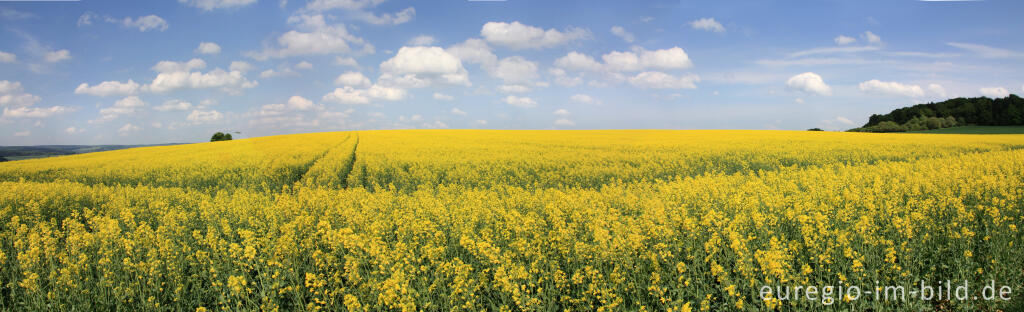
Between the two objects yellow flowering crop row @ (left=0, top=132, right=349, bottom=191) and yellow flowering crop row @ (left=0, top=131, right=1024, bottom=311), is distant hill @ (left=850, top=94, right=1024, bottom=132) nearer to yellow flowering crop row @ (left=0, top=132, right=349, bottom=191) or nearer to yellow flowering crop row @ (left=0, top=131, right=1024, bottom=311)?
yellow flowering crop row @ (left=0, top=131, right=1024, bottom=311)

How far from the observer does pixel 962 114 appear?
196 feet

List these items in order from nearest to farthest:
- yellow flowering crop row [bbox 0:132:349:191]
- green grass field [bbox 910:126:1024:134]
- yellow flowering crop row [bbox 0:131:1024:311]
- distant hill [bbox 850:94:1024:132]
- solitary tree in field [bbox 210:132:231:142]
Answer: yellow flowering crop row [bbox 0:131:1024:311], yellow flowering crop row [bbox 0:132:349:191], green grass field [bbox 910:126:1024:134], distant hill [bbox 850:94:1024:132], solitary tree in field [bbox 210:132:231:142]

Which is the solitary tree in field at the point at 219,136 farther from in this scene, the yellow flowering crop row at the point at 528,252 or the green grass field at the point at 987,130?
the green grass field at the point at 987,130

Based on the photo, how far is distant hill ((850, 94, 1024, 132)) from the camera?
53594mm

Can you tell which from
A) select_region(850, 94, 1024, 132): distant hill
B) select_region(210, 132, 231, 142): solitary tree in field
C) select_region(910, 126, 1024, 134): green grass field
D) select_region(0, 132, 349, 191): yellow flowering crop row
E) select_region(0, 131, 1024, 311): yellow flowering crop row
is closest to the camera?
select_region(0, 131, 1024, 311): yellow flowering crop row

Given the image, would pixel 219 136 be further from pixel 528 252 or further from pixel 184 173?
pixel 528 252

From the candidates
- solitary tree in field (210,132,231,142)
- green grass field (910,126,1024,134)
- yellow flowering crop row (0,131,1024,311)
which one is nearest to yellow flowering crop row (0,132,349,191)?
yellow flowering crop row (0,131,1024,311)

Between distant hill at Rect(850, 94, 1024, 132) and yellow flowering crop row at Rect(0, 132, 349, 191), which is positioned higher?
distant hill at Rect(850, 94, 1024, 132)

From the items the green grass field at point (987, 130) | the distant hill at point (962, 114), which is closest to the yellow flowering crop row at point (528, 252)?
the green grass field at point (987, 130)

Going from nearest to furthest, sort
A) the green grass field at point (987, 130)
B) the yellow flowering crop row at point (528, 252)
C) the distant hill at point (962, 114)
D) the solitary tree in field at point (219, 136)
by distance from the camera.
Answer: the yellow flowering crop row at point (528, 252), the green grass field at point (987, 130), the distant hill at point (962, 114), the solitary tree in field at point (219, 136)

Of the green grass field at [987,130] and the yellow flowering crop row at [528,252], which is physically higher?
the green grass field at [987,130]

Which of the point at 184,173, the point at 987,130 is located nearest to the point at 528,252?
the point at 184,173

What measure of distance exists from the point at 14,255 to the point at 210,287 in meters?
4.21

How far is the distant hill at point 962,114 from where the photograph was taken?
176 ft
